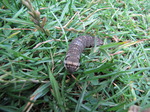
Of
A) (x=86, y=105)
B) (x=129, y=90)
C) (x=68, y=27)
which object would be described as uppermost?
(x=68, y=27)

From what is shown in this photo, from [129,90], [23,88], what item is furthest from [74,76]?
[129,90]

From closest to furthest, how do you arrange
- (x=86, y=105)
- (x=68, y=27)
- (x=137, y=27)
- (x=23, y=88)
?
(x=23, y=88) → (x=86, y=105) → (x=68, y=27) → (x=137, y=27)

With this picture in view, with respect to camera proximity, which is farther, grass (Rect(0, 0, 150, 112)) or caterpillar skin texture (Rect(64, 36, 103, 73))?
caterpillar skin texture (Rect(64, 36, 103, 73))

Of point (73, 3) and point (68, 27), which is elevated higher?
point (73, 3)

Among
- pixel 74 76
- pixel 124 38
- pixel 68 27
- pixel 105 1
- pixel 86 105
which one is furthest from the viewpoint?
pixel 105 1

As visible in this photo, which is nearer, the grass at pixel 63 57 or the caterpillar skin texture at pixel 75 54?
the grass at pixel 63 57

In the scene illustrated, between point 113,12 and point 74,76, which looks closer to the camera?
point 74,76

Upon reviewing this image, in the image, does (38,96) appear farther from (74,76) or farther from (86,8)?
(86,8)
